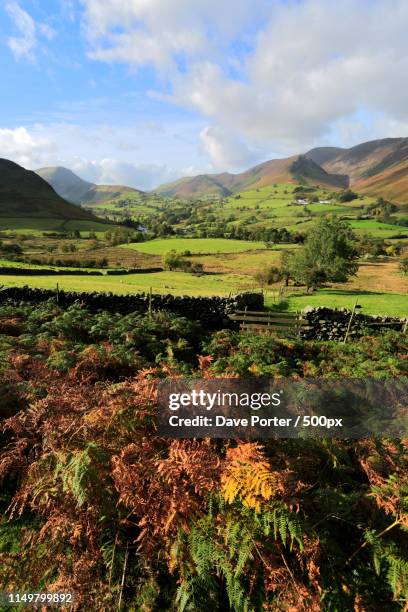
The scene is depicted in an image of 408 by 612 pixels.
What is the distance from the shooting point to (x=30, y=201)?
16950cm

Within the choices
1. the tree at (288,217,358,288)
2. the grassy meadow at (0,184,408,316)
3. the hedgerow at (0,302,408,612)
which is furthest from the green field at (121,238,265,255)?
the hedgerow at (0,302,408,612)

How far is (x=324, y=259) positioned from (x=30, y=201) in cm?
16468

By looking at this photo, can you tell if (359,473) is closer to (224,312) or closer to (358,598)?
(358,598)

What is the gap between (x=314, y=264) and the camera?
138ft

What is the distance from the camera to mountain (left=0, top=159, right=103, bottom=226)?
15212 cm

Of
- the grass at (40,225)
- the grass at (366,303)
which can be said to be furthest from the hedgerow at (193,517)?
the grass at (40,225)

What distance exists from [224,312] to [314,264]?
23.9m

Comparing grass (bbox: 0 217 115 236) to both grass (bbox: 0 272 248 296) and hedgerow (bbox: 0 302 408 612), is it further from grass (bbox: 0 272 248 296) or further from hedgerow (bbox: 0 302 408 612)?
hedgerow (bbox: 0 302 408 612)

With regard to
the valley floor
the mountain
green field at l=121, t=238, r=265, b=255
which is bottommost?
the valley floor

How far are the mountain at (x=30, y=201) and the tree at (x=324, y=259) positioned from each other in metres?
111

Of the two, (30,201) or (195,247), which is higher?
(30,201)

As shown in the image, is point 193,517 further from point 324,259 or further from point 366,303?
point 324,259

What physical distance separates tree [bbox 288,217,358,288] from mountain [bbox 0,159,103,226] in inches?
4358

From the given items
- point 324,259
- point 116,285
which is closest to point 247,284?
point 324,259
